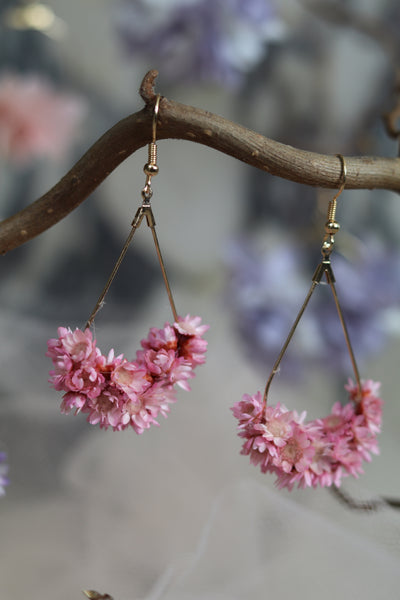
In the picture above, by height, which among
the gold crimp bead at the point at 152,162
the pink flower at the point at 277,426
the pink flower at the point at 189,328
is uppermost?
the gold crimp bead at the point at 152,162

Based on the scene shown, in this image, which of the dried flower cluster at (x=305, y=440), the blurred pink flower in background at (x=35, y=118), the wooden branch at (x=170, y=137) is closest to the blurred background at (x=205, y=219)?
the blurred pink flower in background at (x=35, y=118)

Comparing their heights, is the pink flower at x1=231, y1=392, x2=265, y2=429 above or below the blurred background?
below

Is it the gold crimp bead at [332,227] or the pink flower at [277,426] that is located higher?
the gold crimp bead at [332,227]

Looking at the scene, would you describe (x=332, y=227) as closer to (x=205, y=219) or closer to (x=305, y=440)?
(x=305, y=440)

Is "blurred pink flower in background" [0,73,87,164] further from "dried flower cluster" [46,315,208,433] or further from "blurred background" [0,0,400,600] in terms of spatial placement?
"dried flower cluster" [46,315,208,433]

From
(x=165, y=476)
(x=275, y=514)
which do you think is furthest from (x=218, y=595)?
(x=165, y=476)

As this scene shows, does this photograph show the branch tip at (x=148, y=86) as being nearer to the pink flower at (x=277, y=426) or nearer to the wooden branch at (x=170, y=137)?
the wooden branch at (x=170, y=137)

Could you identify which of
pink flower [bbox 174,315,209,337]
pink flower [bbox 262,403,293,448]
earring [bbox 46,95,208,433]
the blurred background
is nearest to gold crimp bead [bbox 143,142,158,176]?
earring [bbox 46,95,208,433]
